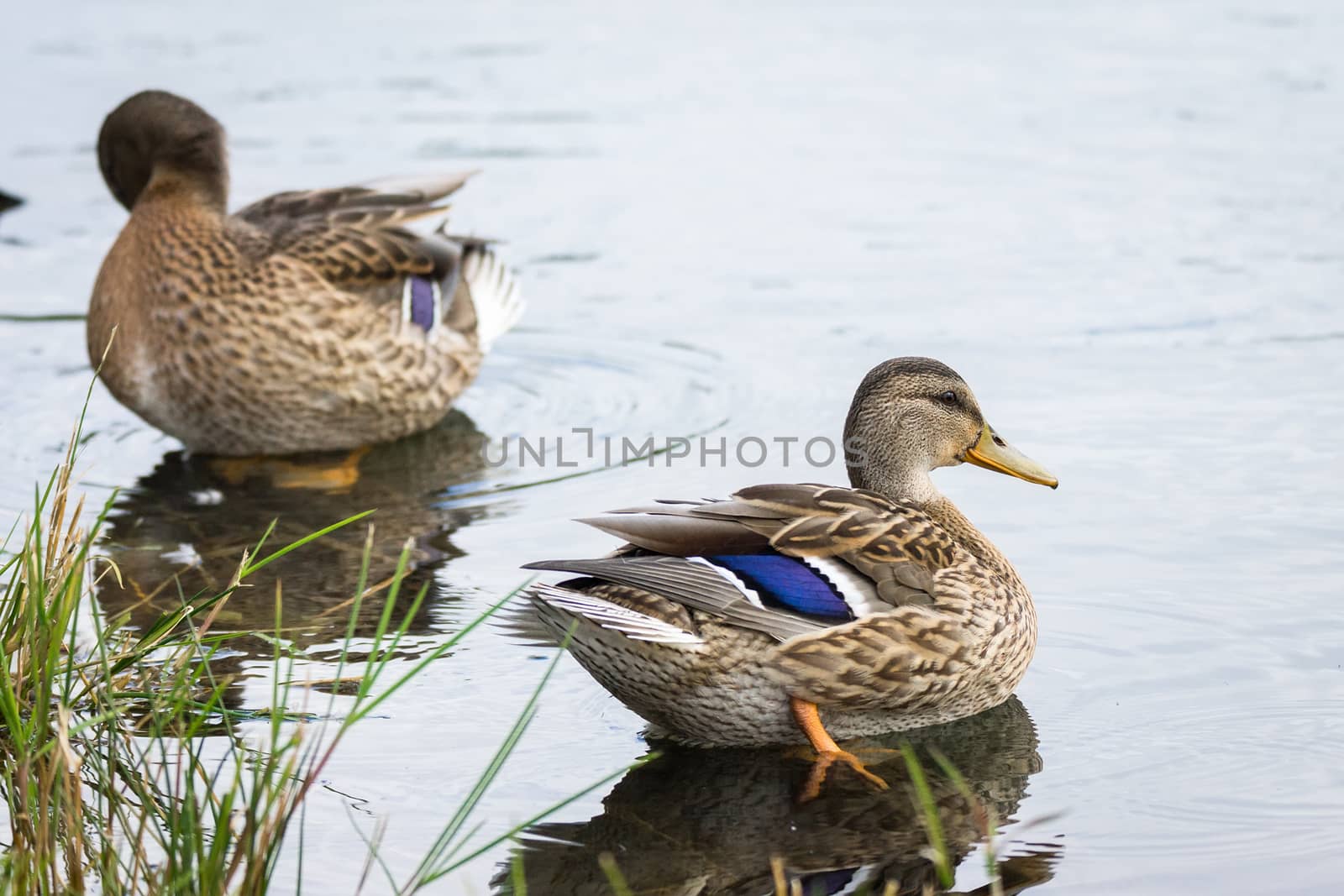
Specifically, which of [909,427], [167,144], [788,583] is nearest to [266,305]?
[167,144]

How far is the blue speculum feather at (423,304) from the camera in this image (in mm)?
6836

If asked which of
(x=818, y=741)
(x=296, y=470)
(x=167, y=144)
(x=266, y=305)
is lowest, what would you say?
(x=296, y=470)

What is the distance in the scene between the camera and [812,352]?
720cm

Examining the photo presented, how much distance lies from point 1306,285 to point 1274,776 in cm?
391

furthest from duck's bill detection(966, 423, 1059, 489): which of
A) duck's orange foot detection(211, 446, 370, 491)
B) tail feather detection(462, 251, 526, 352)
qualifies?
tail feather detection(462, 251, 526, 352)

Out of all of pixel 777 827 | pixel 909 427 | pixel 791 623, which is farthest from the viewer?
pixel 909 427

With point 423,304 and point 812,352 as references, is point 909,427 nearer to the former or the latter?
point 812,352

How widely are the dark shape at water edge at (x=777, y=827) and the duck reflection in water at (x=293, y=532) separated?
100 centimetres

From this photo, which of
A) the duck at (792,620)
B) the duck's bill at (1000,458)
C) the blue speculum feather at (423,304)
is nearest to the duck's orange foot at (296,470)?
the blue speculum feather at (423,304)

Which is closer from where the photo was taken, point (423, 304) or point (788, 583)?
point (788, 583)

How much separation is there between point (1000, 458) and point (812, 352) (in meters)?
2.35

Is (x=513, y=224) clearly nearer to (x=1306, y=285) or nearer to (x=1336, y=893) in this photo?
(x=1306, y=285)

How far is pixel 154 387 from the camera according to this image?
637 cm

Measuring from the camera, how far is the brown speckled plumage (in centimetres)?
405
